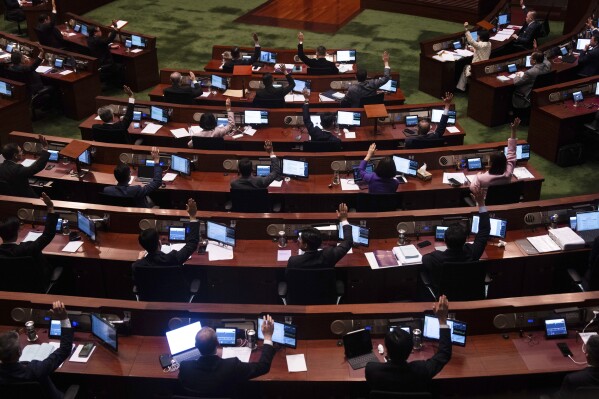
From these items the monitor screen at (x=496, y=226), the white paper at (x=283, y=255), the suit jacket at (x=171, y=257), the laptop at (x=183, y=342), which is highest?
the suit jacket at (x=171, y=257)

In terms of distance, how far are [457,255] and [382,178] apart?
5.12 feet

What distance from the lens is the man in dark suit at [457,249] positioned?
559 cm

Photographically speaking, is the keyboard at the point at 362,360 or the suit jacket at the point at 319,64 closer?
the keyboard at the point at 362,360

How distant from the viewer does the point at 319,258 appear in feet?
18.8

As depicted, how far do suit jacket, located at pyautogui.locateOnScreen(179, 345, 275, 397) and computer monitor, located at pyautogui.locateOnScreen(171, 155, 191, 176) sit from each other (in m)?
3.79

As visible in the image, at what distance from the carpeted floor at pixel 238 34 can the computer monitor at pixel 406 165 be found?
9.55 feet

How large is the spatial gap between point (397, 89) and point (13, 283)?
6.34 meters

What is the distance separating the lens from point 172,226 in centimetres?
668

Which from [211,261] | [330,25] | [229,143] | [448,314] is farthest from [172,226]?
[330,25]

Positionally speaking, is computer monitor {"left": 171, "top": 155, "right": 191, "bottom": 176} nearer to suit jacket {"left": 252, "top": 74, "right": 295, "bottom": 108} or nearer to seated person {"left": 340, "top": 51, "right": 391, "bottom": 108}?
suit jacket {"left": 252, "top": 74, "right": 295, "bottom": 108}

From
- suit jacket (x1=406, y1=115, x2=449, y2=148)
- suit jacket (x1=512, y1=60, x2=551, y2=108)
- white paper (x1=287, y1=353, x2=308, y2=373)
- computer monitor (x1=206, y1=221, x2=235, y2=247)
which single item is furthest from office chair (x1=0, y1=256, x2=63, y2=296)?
suit jacket (x1=512, y1=60, x2=551, y2=108)

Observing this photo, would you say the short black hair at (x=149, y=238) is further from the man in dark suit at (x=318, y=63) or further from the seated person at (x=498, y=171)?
the man in dark suit at (x=318, y=63)

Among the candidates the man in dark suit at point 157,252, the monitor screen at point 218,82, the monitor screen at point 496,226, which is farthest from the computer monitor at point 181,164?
the monitor screen at point 496,226

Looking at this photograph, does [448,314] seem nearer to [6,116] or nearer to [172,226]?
[172,226]
